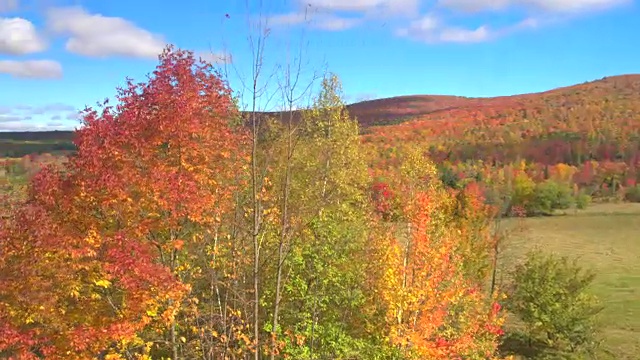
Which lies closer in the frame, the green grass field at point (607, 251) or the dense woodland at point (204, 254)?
the dense woodland at point (204, 254)

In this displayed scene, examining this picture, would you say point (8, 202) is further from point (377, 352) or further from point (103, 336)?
point (377, 352)

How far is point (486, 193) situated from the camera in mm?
83750

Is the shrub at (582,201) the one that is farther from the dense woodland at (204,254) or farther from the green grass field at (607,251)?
the dense woodland at (204,254)

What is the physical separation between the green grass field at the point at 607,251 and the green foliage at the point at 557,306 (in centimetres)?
369

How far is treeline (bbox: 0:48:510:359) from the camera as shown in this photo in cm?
1307

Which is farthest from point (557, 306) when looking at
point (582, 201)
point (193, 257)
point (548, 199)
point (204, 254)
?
point (582, 201)

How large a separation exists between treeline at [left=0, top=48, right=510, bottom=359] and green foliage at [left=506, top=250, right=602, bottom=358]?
9364 mm

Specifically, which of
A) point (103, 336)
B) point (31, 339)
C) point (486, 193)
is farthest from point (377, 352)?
point (486, 193)

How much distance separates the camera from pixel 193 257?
604 inches

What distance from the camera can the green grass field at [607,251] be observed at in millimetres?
39500

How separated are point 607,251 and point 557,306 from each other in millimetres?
60372

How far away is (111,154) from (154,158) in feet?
3.92

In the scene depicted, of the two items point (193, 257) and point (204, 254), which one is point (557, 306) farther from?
point (193, 257)

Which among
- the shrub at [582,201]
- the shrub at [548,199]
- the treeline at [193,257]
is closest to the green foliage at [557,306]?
the treeline at [193,257]
